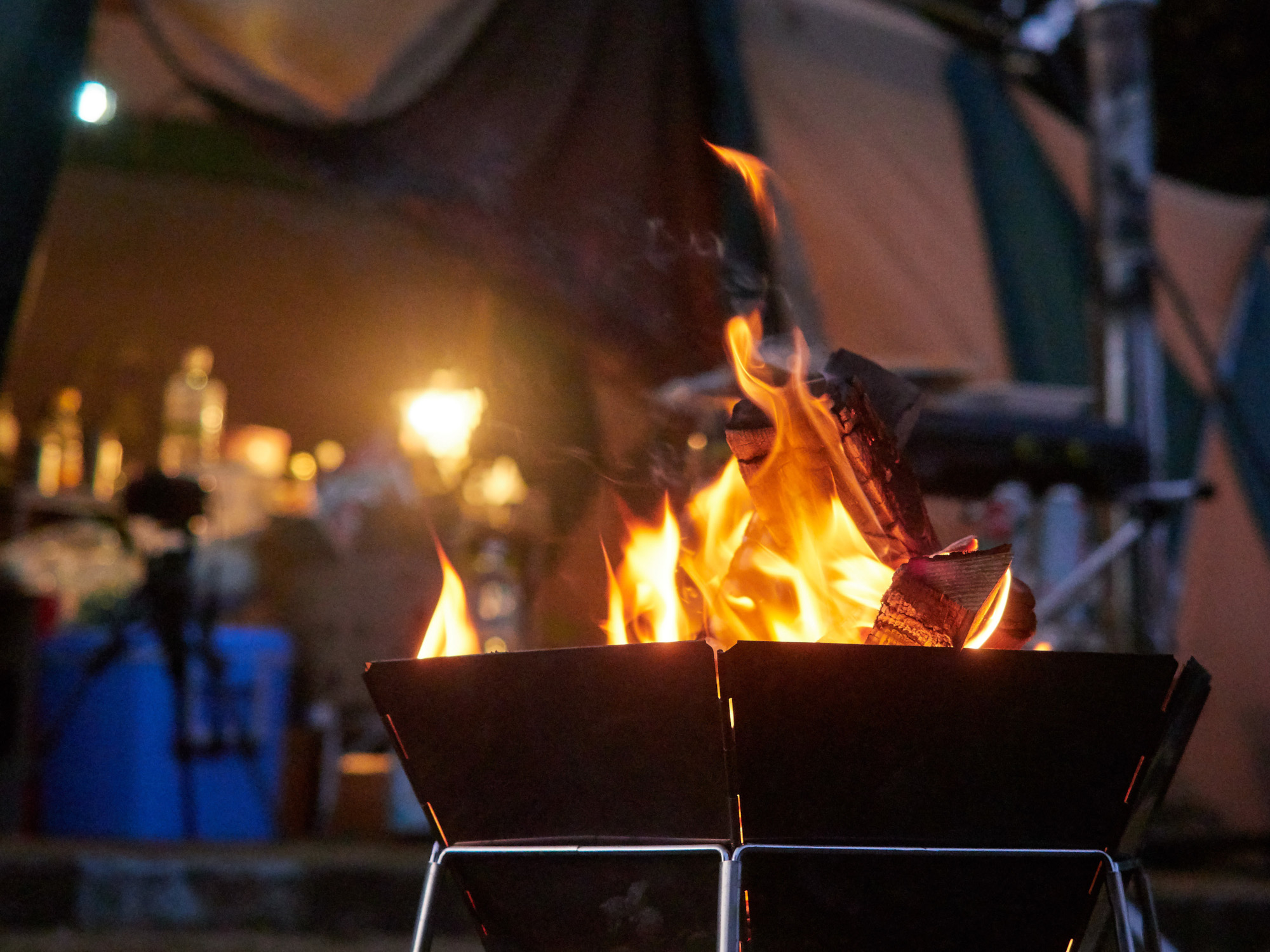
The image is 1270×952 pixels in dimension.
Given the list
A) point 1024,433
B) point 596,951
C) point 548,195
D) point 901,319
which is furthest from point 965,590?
point 901,319

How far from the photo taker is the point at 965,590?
54.4 inches

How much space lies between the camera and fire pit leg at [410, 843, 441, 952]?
139 cm

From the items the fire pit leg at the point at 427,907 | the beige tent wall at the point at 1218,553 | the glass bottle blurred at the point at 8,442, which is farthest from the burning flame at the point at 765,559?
the glass bottle blurred at the point at 8,442

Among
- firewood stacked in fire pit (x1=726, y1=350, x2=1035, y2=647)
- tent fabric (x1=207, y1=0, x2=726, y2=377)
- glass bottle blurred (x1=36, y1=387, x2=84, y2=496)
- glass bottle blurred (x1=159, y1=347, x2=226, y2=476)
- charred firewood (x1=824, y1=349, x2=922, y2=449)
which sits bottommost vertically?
firewood stacked in fire pit (x1=726, y1=350, x2=1035, y2=647)

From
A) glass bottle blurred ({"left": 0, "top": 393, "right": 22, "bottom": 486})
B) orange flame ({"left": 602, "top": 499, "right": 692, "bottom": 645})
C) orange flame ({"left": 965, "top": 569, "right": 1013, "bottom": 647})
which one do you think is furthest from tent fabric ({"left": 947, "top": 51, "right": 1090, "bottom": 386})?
glass bottle blurred ({"left": 0, "top": 393, "right": 22, "bottom": 486})

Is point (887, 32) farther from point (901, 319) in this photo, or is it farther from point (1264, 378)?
point (1264, 378)

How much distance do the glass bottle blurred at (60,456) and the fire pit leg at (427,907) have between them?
4801 millimetres

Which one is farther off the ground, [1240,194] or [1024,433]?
[1240,194]

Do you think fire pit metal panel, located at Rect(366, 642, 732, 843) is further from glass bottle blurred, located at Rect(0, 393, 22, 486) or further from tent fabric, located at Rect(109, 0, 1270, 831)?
glass bottle blurred, located at Rect(0, 393, 22, 486)

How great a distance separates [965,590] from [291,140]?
2.94 metres

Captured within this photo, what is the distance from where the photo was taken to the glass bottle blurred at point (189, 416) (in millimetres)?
6199

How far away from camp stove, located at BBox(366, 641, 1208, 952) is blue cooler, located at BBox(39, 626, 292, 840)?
319 centimetres

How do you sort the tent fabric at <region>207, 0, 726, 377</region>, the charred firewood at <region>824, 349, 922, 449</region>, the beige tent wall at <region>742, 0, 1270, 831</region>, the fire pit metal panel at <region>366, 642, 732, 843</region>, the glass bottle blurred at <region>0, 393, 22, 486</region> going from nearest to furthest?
the fire pit metal panel at <region>366, 642, 732, 843</region> → the charred firewood at <region>824, 349, 922, 449</region> → the tent fabric at <region>207, 0, 726, 377</region> → the beige tent wall at <region>742, 0, 1270, 831</region> → the glass bottle blurred at <region>0, 393, 22, 486</region>

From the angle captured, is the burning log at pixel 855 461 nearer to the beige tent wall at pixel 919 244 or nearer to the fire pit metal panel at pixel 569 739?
the fire pit metal panel at pixel 569 739
